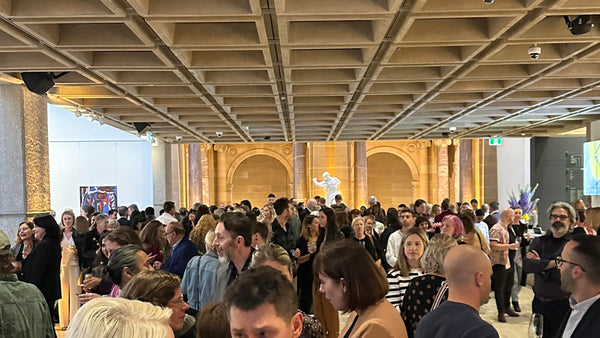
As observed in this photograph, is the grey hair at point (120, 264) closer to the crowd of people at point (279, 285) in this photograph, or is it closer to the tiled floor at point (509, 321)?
the crowd of people at point (279, 285)

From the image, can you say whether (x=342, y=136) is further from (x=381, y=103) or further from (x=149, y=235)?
(x=149, y=235)

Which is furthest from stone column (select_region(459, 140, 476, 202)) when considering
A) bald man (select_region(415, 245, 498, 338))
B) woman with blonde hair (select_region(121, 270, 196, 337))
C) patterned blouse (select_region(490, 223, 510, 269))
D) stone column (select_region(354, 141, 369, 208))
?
woman with blonde hair (select_region(121, 270, 196, 337))

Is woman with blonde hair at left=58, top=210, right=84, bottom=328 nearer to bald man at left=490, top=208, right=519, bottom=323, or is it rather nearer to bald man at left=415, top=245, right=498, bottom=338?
bald man at left=490, top=208, right=519, bottom=323

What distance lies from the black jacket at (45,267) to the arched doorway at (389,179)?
26.3m

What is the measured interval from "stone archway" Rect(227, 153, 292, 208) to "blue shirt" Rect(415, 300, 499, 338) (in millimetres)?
28796

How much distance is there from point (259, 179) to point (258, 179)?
57mm

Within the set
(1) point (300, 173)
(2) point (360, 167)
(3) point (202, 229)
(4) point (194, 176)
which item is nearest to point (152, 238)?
(3) point (202, 229)

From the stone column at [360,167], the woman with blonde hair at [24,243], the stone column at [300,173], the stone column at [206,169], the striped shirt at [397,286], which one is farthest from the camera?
the stone column at [206,169]

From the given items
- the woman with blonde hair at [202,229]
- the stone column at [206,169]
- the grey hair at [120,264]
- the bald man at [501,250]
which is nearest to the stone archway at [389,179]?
the stone column at [206,169]

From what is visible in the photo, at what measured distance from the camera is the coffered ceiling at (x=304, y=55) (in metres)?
4.53

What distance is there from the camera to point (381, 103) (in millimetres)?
9766

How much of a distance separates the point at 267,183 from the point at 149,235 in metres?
25.5

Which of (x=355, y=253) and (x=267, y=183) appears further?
(x=267, y=183)

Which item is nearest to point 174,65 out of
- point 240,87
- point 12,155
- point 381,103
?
point 240,87
